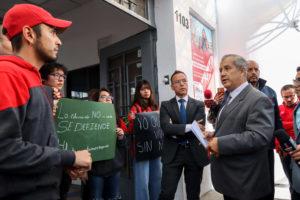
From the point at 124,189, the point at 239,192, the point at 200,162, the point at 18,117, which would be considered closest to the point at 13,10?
the point at 18,117

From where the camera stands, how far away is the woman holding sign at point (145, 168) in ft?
8.87

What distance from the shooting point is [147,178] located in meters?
2.73

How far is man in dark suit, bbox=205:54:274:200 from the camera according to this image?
1423 millimetres

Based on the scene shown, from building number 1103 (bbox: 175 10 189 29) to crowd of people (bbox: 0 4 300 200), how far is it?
54.4 inches

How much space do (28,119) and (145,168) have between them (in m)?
2.06

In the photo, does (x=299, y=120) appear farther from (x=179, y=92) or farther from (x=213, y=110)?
(x=179, y=92)

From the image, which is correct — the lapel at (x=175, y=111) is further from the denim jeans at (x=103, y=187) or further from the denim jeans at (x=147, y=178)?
the denim jeans at (x=103, y=187)

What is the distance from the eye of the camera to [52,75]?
193 cm

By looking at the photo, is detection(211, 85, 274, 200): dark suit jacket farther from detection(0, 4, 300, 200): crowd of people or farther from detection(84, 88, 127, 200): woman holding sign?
detection(84, 88, 127, 200): woman holding sign

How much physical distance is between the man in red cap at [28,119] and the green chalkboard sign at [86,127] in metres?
0.76

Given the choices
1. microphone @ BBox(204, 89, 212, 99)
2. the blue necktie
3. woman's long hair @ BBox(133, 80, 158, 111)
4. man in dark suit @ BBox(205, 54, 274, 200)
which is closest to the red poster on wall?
woman's long hair @ BBox(133, 80, 158, 111)

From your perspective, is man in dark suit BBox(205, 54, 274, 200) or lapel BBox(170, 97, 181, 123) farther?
lapel BBox(170, 97, 181, 123)

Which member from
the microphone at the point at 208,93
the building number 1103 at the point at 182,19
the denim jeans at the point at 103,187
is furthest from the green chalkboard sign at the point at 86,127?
the building number 1103 at the point at 182,19

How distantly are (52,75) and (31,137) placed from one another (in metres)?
1.15
